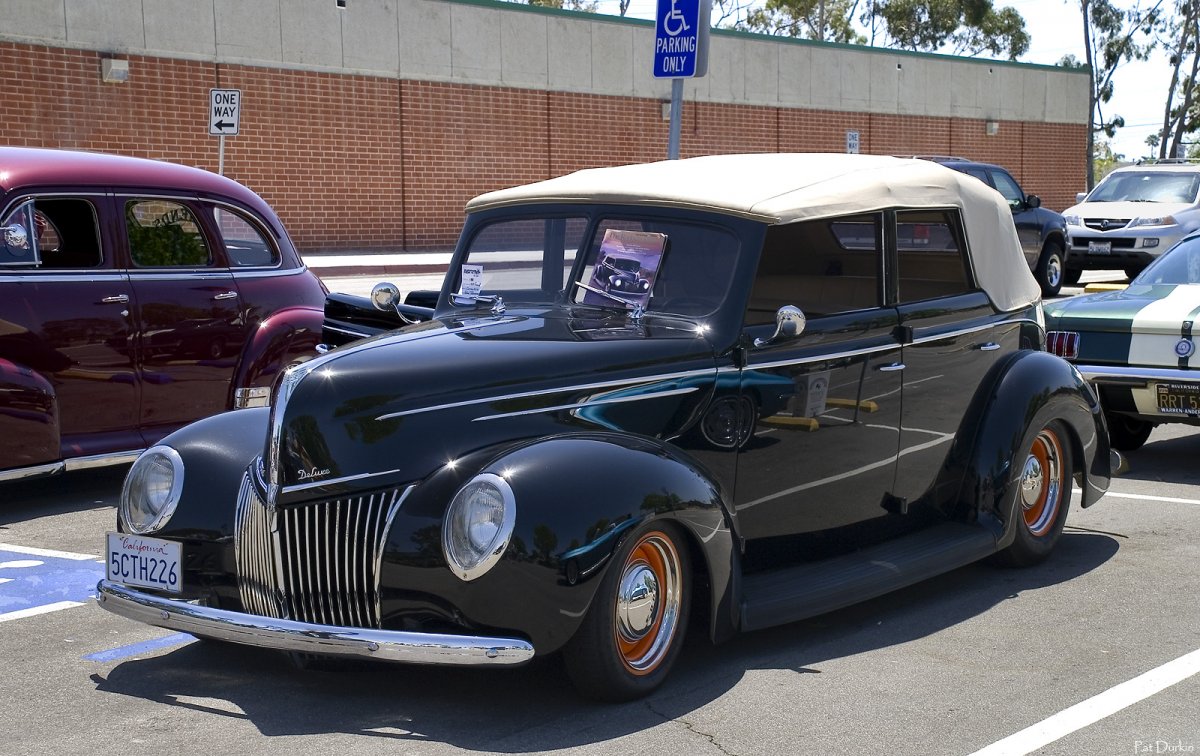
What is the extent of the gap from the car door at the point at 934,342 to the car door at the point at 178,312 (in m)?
4.39

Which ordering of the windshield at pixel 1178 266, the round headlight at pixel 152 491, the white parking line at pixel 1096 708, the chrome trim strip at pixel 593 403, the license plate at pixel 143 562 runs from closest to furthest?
the white parking line at pixel 1096 708
the chrome trim strip at pixel 593 403
the license plate at pixel 143 562
the round headlight at pixel 152 491
the windshield at pixel 1178 266

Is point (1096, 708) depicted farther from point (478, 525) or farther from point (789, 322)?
point (478, 525)

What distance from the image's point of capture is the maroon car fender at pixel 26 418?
7.40 meters

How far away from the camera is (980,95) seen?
140ft

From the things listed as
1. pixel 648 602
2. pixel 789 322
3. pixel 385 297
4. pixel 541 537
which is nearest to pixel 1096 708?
pixel 648 602

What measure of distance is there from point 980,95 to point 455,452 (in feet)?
134

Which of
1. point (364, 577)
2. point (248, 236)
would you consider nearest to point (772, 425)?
point (364, 577)

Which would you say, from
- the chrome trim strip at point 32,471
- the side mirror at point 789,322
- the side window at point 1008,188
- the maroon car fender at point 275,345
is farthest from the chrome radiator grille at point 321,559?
the side window at point 1008,188

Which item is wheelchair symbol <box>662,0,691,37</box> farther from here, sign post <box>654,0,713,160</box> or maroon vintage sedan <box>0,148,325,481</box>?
maroon vintage sedan <box>0,148,325,481</box>

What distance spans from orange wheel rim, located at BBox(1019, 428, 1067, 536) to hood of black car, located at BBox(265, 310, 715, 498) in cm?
219

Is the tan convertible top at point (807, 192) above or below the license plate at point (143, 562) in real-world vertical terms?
above

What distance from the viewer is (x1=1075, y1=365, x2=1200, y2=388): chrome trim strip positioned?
27.4ft

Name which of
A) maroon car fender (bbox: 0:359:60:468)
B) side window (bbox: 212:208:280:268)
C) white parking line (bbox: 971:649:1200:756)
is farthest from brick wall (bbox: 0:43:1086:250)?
white parking line (bbox: 971:649:1200:756)

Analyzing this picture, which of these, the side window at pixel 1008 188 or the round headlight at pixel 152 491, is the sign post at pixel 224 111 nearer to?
the side window at pixel 1008 188
